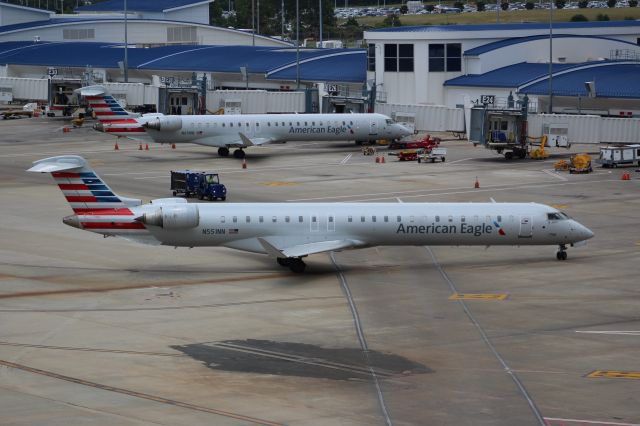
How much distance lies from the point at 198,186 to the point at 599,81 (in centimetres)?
4841

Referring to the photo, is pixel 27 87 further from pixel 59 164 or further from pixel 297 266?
pixel 297 266

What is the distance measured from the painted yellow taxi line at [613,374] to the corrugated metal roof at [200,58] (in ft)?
303

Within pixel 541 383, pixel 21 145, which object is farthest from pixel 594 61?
pixel 541 383

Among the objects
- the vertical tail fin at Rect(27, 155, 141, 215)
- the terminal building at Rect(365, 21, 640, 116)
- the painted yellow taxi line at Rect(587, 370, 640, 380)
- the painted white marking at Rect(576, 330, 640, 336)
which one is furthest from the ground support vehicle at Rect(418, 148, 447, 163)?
the painted yellow taxi line at Rect(587, 370, 640, 380)

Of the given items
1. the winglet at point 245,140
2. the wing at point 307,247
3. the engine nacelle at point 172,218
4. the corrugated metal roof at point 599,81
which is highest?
the corrugated metal roof at point 599,81

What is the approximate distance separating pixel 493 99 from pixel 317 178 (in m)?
23.3

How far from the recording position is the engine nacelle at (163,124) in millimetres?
91938

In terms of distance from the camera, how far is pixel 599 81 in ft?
346

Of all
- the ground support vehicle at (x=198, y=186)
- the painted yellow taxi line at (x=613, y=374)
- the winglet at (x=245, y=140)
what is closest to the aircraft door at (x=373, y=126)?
the winglet at (x=245, y=140)

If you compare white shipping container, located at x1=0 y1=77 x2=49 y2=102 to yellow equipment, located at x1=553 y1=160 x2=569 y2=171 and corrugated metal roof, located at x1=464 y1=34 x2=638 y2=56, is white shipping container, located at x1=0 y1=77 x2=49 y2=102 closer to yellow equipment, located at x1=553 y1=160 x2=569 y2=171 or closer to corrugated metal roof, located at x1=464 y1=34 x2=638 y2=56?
corrugated metal roof, located at x1=464 y1=34 x2=638 y2=56

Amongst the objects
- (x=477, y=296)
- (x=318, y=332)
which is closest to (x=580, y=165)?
(x=477, y=296)

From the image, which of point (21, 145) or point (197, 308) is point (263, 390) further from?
point (21, 145)

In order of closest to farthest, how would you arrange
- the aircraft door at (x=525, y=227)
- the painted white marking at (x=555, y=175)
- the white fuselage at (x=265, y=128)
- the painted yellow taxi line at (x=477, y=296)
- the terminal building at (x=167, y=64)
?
the painted yellow taxi line at (x=477, y=296) → the aircraft door at (x=525, y=227) → the painted white marking at (x=555, y=175) → the white fuselage at (x=265, y=128) → the terminal building at (x=167, y=64)

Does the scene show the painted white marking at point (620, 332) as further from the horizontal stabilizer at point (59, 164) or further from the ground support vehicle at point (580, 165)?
the ground support vehicle at point (580, 165)
